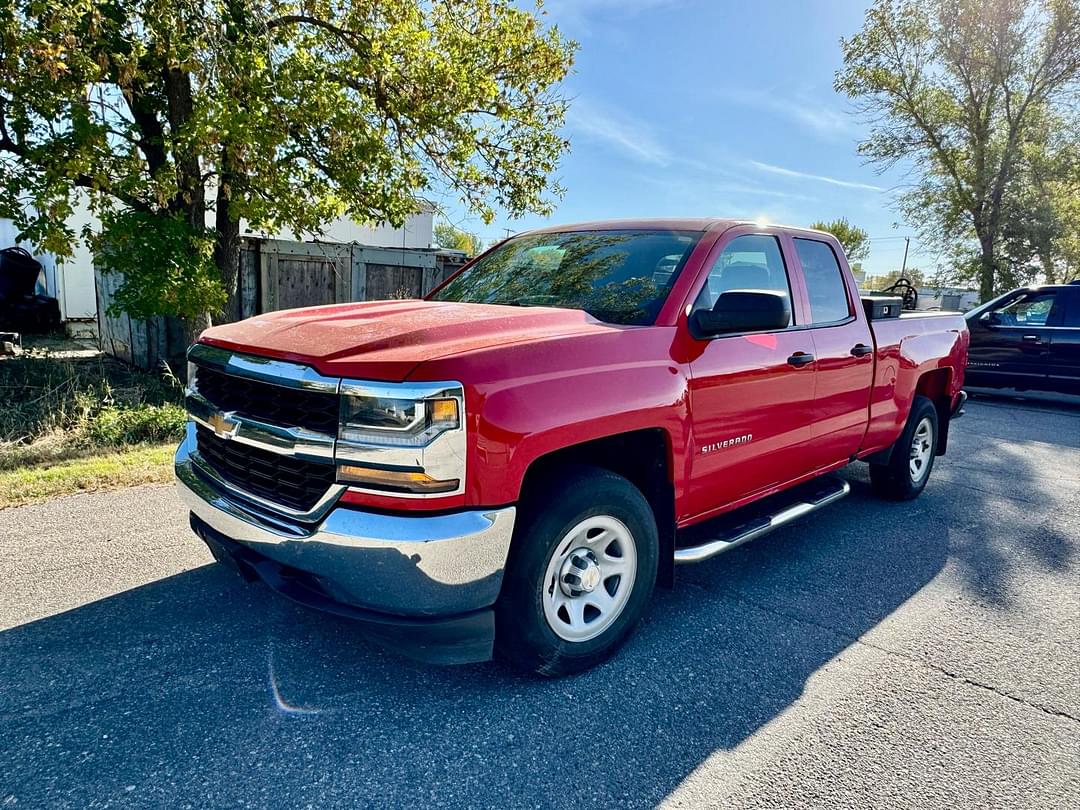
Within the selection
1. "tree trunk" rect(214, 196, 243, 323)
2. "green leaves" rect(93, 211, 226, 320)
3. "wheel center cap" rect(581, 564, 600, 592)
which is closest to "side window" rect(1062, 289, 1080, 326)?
"wheel center cap" rect(581, 564, 600, 592)

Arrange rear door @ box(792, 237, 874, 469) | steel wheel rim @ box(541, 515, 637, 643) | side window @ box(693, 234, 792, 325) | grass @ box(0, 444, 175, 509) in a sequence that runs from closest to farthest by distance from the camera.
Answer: steel wheel rim @ box(541, 515, 637, 643), side window @ box(693, 234, 792, 325), rear door @ box(792, 237, 874, 469), grass @ box(0, 444, 175, 509)

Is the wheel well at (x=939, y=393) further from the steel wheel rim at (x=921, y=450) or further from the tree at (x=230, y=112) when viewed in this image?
the tree at (x=230, y=112)

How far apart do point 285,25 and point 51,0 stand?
3040 millimetres

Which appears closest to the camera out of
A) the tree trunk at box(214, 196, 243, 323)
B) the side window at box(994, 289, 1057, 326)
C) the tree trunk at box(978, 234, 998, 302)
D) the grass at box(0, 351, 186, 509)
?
the grass at box(0, 351, 186, 509)

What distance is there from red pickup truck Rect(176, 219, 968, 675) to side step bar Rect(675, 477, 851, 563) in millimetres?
20

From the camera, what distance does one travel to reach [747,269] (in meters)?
3.59

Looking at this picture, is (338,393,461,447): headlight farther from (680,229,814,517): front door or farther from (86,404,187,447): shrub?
Result: (86,404,187,447): shrub

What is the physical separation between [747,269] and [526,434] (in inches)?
76.3

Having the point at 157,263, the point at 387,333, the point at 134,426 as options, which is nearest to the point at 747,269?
the point at 387,333

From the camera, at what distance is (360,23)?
8250 millimetres

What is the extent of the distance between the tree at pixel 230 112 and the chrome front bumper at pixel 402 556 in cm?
586

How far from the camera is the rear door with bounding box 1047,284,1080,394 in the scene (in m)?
10.0

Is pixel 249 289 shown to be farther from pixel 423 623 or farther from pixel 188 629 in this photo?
pixel 423 623

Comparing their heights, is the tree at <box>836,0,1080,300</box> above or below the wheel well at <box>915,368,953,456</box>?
above
